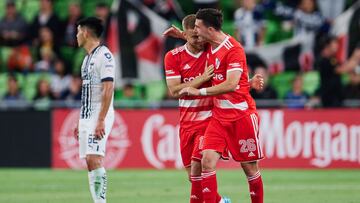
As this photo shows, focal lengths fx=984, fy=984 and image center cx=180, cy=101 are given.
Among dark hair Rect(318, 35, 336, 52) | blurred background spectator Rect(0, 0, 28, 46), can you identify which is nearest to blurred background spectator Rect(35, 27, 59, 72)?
blurred background spectator Rect(0, 0, 28, 46)

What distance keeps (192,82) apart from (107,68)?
1041mm

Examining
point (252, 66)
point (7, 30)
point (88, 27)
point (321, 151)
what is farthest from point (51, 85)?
point (88, 27)

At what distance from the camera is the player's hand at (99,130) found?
11.6 meters

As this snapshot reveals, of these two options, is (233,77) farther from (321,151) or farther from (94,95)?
(321,151)

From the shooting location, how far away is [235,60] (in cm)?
1126

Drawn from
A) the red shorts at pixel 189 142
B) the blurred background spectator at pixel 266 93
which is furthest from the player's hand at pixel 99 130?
the blurred background spectator at pixel 266 93

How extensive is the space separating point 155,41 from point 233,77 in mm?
Result: 12713

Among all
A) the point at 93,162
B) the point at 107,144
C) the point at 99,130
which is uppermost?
the point at 99,130

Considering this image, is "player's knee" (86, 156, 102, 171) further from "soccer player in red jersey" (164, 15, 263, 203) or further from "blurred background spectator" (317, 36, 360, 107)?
"blurred background spectator" (317, 36, 360, 107)

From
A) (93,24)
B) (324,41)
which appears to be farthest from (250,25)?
(93,24)

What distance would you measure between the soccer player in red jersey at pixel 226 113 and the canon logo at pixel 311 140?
909cm

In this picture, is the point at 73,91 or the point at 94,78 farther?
the point at 73,91

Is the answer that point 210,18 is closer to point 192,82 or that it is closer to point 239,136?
point 192,82

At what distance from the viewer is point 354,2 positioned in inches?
928
